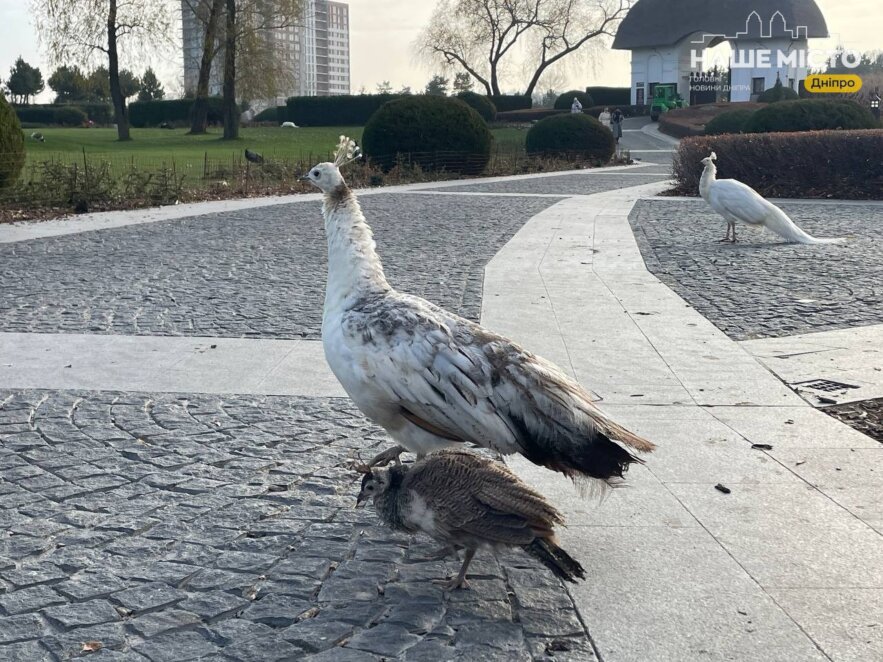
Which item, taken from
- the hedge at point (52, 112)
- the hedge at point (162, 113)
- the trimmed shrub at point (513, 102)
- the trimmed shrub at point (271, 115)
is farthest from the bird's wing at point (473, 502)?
the trimmed shrub at point (513, 102)

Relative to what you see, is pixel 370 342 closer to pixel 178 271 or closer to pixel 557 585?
pixel 557 585

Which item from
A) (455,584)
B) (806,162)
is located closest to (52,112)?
(806,162)

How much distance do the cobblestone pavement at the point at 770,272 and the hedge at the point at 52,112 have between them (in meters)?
54.5

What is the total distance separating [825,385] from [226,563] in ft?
15.8

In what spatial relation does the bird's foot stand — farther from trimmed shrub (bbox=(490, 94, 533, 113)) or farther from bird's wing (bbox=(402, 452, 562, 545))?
trimmed shrub (bbox=(490, 94, 533, 113))

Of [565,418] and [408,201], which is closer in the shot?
[565,418]

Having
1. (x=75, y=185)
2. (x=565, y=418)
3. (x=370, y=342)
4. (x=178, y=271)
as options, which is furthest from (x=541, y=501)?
(x=75, y=185)

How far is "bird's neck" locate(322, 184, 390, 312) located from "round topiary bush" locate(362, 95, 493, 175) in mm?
22772

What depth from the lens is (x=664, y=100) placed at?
2625 inches

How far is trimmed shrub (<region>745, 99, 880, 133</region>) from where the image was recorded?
1073 inches

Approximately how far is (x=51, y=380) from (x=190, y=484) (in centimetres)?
257

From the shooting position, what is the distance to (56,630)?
12.4 ft

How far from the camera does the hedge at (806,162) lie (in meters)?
21.8

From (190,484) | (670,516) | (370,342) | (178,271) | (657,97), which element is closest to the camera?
(370,342)
